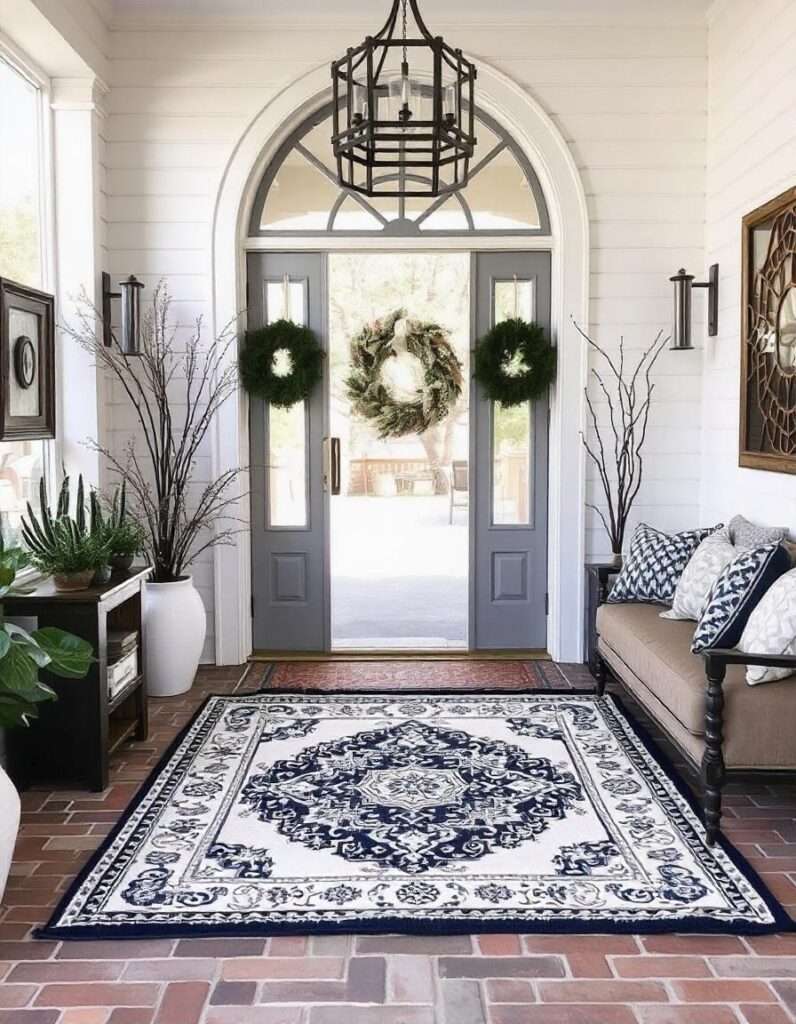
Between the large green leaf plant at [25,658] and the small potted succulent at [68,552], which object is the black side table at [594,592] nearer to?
the small potted succulent at [68,552]

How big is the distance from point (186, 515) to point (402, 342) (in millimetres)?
3336

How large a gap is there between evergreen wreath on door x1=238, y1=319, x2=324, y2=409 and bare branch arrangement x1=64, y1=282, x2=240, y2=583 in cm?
10

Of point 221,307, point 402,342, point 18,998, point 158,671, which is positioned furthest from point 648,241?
point 18,998

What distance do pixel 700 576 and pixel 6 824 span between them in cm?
299

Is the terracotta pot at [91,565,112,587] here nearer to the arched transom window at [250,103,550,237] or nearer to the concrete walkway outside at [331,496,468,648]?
the concrete walkway outside at [331,496,468,648]

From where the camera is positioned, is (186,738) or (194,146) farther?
(194,146)

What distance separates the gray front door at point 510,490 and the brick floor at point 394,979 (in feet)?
10.3

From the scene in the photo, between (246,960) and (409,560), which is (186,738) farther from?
(409,560)

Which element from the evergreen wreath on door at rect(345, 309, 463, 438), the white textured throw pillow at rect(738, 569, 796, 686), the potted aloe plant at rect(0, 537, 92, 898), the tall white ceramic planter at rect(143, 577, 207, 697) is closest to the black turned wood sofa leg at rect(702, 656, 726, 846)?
the white textured throw pillow at rect(738, 569, 796, 686)

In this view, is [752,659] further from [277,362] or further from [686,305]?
[277,362]

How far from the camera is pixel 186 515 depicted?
5.83m

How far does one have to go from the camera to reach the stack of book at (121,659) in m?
4.10

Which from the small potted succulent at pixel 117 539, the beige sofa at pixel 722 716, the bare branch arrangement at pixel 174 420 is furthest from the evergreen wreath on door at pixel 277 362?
the beige sofa at pixel 722 716

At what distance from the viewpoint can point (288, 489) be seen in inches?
238
